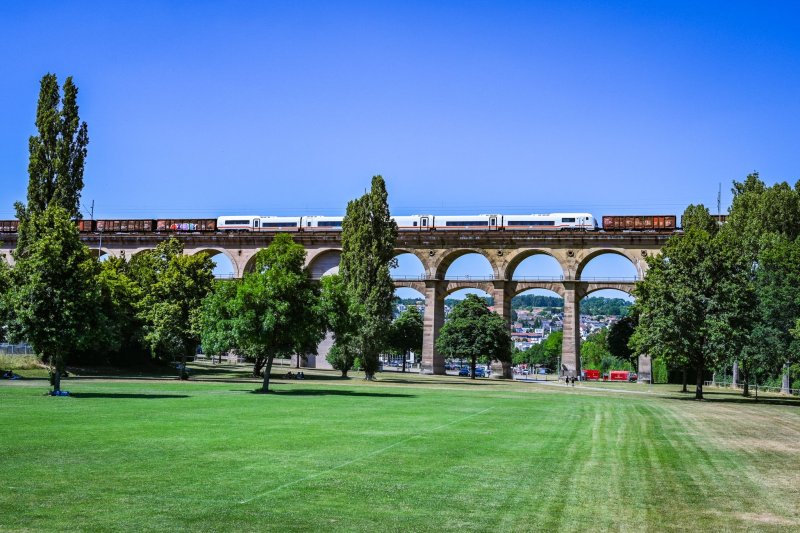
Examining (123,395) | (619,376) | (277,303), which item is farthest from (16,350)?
(619,376)

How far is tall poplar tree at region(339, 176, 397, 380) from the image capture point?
197 ft

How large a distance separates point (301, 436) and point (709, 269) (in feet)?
110

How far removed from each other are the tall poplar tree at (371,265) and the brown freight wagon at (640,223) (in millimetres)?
27898

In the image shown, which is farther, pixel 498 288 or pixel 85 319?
pixel 498 288

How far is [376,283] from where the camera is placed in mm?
61188

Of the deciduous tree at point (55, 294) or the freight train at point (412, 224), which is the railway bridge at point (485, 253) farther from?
the deciduous tree at point (55, 294)

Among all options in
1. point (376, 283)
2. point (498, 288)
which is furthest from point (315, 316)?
point (498, 288)

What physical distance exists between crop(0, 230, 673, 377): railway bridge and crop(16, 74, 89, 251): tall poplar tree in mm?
21953

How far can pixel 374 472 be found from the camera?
14125mm

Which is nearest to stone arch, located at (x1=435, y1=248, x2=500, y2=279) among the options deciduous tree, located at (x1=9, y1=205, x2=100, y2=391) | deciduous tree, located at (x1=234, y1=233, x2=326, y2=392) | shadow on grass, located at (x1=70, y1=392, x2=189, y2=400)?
deciduous tree, located at (x1=234, y1=233, x2=326, y2=392)

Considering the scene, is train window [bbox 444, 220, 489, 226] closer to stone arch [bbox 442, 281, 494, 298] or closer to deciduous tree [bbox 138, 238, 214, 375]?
stone arch [bbox 442, 281, 494, 298]

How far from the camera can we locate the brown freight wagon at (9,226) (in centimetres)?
9562

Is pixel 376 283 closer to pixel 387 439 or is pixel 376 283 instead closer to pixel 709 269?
pixel 709 269

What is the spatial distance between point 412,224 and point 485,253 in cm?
901
